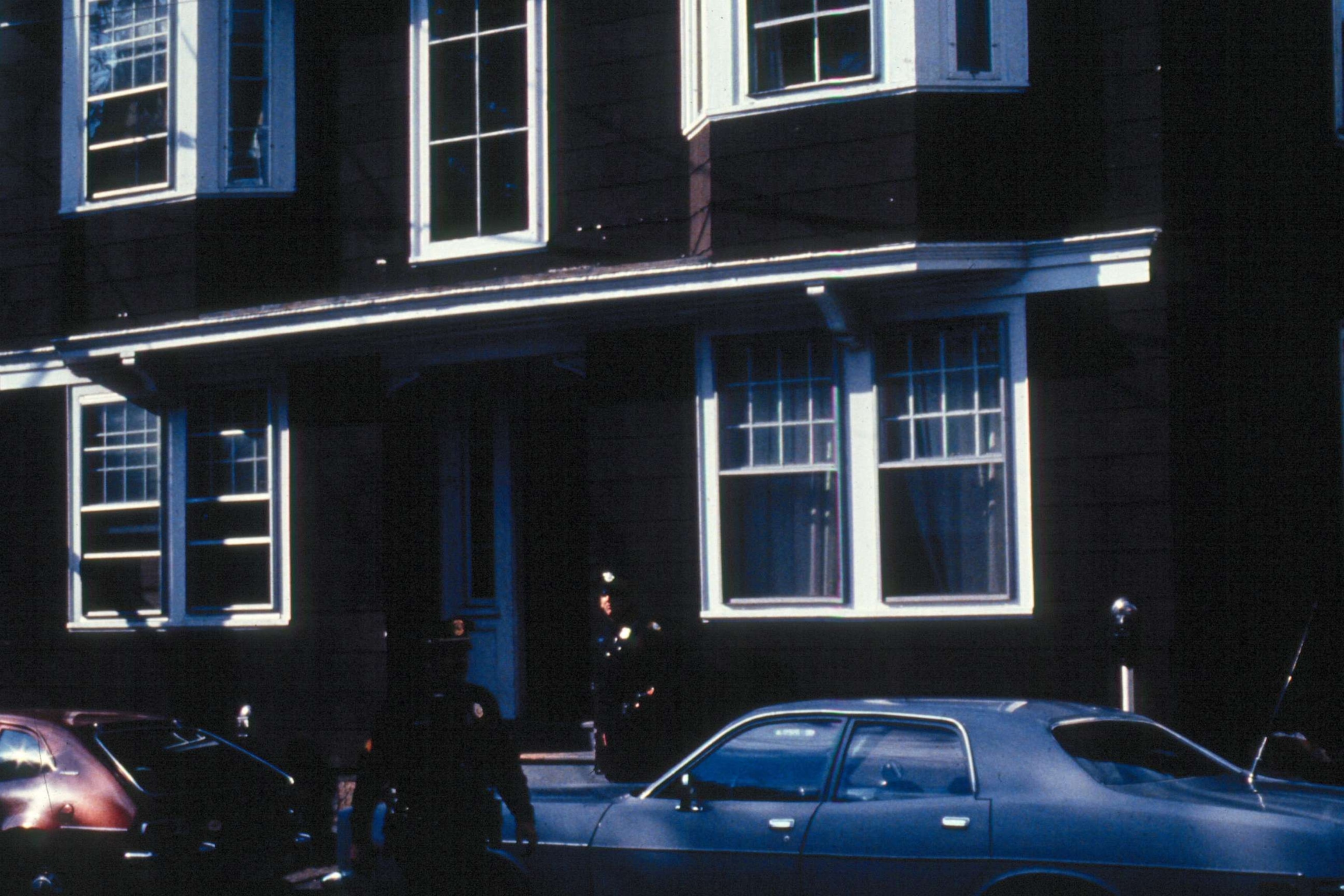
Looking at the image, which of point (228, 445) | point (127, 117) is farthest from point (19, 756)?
point (127, 117)

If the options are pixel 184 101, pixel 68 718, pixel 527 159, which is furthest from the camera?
pixel 184 101

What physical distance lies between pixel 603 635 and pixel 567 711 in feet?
4.80

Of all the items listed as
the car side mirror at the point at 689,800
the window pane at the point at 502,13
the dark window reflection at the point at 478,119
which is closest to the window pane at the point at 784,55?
the dark window reflection at the point at 478,119

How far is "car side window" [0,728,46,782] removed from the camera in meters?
9.17

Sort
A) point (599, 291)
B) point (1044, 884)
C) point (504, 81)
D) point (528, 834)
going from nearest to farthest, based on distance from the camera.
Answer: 1. point (1044, 884)
2. point (528, 834)
3. point (599, 291)
4. point (504, 81)

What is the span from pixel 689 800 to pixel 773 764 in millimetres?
395

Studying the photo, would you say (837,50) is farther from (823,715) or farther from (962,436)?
(823,715)

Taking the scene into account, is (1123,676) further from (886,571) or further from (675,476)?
(675,476)

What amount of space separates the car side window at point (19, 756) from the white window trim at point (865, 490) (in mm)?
4802

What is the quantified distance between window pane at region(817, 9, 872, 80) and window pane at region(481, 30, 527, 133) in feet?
8.88

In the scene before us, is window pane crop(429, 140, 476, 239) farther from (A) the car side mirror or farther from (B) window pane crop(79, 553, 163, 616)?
(A) the car side mirror

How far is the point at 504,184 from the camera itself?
13438mm

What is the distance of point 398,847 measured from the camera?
6.52m

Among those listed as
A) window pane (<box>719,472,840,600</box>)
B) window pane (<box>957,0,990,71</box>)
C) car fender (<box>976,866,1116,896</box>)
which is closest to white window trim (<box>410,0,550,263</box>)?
window pane (<box>719,472,840,600</box>)
